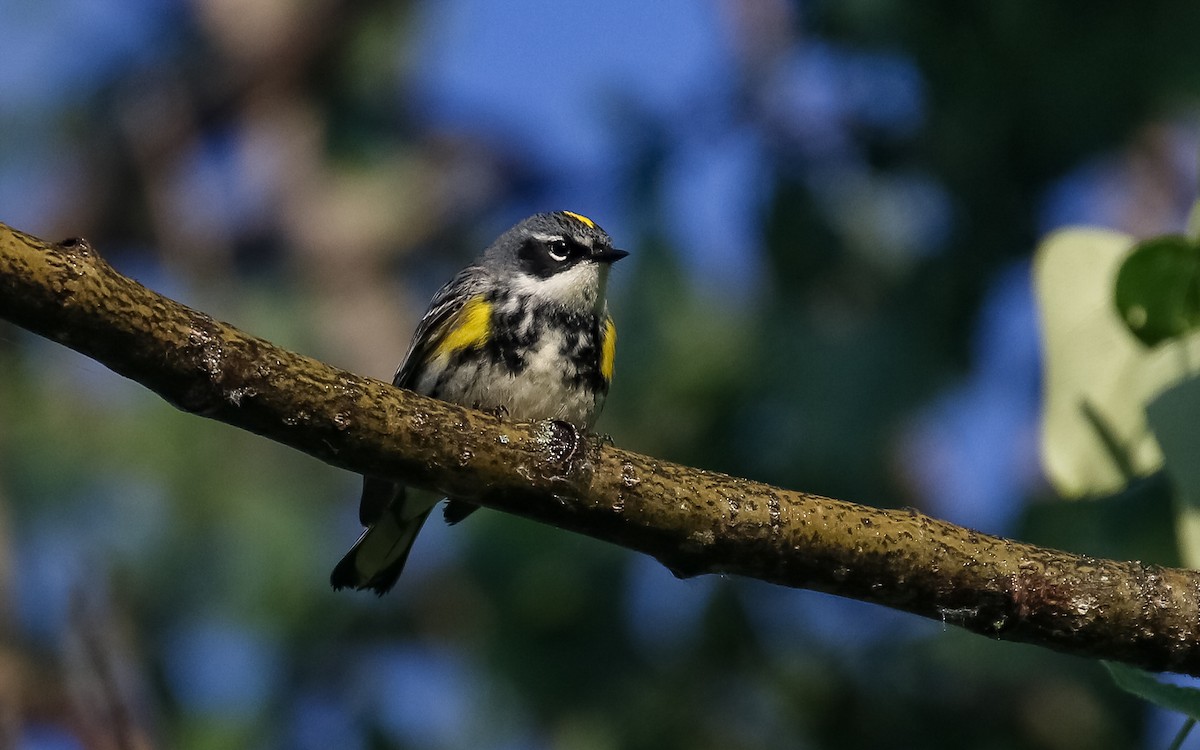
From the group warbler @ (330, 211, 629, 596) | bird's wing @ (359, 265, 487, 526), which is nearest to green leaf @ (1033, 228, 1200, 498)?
warbler @ (330, 211, 629, 596)

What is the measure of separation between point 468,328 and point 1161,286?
7.83ft

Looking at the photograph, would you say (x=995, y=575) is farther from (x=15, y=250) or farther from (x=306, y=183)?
(x=306, y=183)

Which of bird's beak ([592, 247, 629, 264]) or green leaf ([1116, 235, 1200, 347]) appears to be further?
bird's beak ([592, 247, 629, 264])

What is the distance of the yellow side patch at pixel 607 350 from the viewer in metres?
4.75

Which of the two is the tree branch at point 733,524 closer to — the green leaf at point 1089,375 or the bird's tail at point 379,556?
the green leaf at point 1089,375

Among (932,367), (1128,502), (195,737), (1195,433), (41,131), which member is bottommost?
(195,737)

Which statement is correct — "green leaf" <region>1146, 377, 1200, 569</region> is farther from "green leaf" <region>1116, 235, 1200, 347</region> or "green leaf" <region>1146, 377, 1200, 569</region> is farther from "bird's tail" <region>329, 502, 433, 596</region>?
"bird's tail" <region>329, 502, 433, 596</region>

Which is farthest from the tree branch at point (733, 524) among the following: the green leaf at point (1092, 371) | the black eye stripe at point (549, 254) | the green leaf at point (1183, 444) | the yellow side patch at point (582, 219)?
the yellow side patch at point (582, 219)

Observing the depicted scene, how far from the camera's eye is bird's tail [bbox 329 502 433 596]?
4.62m

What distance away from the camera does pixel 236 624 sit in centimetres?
800

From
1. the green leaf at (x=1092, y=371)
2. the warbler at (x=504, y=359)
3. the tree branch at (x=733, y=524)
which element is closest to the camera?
the tree branch at (x=733, y=524)

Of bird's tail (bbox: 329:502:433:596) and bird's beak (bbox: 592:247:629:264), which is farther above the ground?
bird's beak (bbox: 592:247:629:264)

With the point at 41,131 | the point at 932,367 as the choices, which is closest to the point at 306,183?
the point at 41,131

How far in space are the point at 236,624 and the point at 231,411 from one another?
5.88 m
